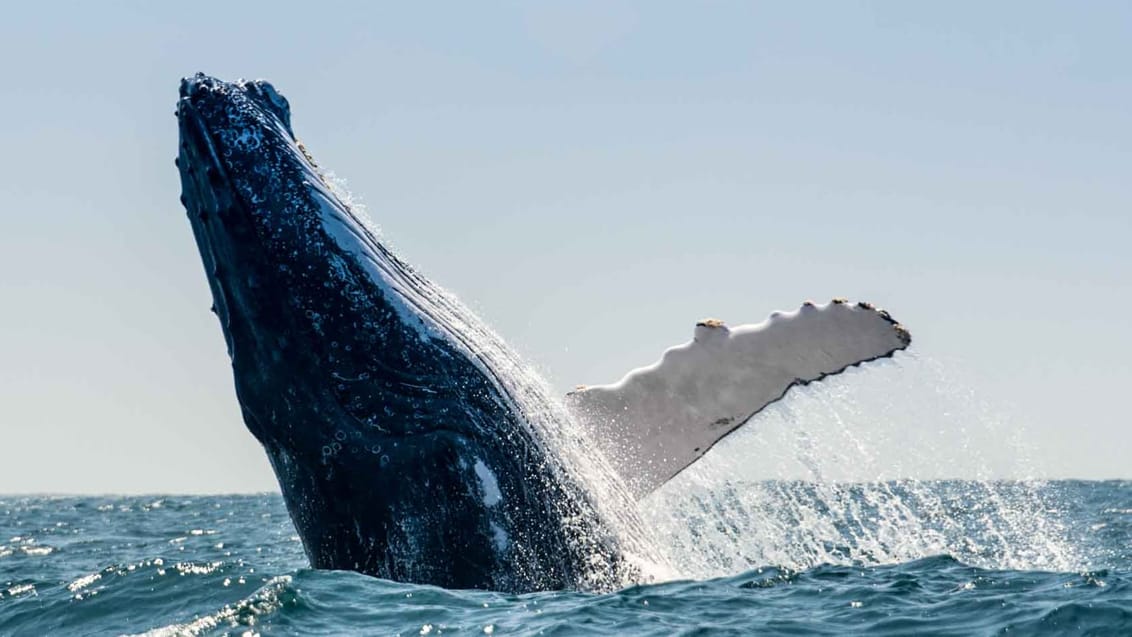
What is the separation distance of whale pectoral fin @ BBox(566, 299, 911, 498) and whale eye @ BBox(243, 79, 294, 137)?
2458mm

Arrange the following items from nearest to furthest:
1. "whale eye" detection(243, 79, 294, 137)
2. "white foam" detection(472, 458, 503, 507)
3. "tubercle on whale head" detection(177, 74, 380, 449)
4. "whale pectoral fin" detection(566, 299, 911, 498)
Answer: "tubercle on whale head" detection(177, 74, 380, 449) → "white foam" detection(472, 458, 503, 507) → "whale eye" detection(243, 79, 294, 137) → "whale pectoral fin" detection(566, 299, 911, 498)

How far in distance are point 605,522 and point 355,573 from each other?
4.52 feet

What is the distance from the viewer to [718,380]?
27.4 feet

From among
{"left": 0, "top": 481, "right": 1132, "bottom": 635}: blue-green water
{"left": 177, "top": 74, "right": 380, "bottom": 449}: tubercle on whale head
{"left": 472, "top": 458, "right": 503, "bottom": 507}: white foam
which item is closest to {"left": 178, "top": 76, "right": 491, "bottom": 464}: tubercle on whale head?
{"left": 177, "top": 74, "right": 380, "bottom": 449}: tubercle on whale head

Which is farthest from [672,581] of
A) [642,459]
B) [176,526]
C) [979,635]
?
[176,526]

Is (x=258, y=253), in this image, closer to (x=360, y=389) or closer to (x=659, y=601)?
(x=360, y=389)

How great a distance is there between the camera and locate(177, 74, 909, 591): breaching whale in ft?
21.2

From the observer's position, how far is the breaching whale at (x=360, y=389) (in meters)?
6.46

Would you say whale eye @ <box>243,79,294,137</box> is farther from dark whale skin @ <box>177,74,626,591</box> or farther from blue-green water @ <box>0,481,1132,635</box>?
blue-green water @ <box>0,481,1132,635</box>

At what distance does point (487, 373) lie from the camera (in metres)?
6.96

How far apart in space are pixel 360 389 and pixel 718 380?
104 inches

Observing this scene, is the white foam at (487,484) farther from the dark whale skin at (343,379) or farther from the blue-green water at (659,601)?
the blue-green water at (659,601)

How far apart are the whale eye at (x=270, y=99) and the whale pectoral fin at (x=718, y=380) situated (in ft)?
8.07

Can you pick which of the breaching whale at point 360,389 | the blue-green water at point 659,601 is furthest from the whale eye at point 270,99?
the blue-green water at point 659,601
